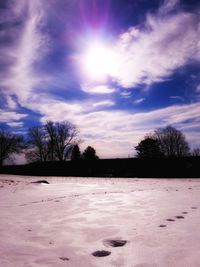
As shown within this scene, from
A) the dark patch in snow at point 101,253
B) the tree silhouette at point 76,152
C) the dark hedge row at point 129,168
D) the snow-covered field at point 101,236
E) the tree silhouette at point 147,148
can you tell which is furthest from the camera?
the tree silhouette at point 76,152

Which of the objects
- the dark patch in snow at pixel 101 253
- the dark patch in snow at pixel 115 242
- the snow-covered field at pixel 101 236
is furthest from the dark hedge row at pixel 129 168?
the dark patch in snow at pixel 101 253

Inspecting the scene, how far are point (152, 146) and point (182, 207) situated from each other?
174ft

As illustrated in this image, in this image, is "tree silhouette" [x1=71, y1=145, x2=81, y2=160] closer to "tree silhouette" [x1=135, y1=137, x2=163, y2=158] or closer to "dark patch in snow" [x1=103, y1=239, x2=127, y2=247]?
"tree silhouette" [x1=135, y1=137, x2=163, y2=158]

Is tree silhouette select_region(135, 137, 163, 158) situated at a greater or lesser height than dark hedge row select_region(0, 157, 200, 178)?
greater

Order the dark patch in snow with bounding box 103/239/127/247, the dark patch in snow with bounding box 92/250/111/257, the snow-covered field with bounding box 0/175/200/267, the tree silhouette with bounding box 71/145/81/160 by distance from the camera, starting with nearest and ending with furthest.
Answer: the snow-covered field with bounding box 0/175/200/267 → the dark patch in snow with bounding box 92/250/111/257 → the dark patch in snow with bounding box 103/239/127/247 → the tree silhouette with bounding box 71/145/81/160

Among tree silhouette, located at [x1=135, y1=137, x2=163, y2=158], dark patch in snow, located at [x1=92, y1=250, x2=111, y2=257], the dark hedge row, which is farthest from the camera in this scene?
→ tree silhouette, located at [x1=135, y1=137, x2=163, y2=158]

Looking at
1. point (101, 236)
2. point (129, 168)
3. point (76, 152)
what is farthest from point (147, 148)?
point (101, 236)

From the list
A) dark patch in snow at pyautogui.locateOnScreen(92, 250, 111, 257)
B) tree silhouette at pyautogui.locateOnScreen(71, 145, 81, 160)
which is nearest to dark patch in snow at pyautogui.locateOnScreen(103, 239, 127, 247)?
dark patch in snow at pyautogui.locateOnScreen(92, 250, 111, 257)

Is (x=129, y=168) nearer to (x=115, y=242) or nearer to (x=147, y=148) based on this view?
(x=115, y=242)

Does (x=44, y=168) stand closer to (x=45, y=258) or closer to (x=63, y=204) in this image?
(x=63, y=204)

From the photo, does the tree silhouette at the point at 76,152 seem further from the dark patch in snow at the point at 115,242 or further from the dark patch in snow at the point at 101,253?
the dark patch in snow at the point at 101,253

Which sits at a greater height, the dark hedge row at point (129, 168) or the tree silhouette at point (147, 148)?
the tree silhouette at point (147, 148)

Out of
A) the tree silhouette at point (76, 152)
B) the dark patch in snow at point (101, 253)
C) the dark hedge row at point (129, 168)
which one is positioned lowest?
the dark patch in snow at point (101, 253)

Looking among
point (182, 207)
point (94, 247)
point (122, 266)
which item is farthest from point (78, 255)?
point (182, 207)
